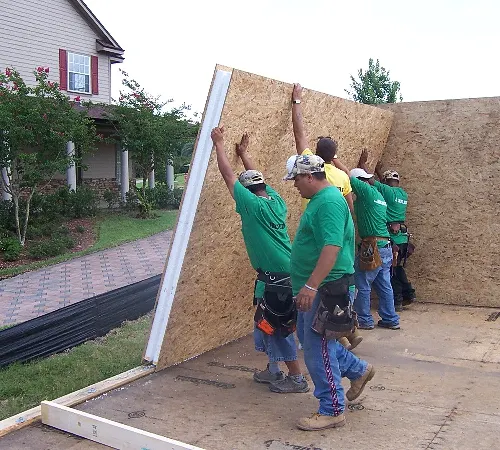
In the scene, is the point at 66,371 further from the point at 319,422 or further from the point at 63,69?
the point at 63,69

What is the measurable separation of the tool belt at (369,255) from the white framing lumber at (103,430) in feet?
10.8

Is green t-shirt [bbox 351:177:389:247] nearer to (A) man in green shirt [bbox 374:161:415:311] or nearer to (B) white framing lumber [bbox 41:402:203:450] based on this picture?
(A) man in green shirt [bbox 374:161:415:311]

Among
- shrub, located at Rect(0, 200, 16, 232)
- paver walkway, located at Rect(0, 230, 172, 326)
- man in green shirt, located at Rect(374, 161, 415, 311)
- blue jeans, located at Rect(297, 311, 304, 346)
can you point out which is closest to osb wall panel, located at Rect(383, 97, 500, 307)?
man in green shirt, located at Rect(374, 161, 415, 311)

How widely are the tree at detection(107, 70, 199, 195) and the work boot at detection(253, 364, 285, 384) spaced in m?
12.0

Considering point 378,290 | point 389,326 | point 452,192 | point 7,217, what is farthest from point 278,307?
point 7,217

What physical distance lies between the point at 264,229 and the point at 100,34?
16382mm

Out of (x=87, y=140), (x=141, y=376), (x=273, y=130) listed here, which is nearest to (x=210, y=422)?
(x=141, y=376)

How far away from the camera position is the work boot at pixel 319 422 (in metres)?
3.75

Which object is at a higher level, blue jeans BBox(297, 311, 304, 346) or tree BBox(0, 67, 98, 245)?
tree BBox(0, 67, 98, 245)

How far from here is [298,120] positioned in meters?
5.30

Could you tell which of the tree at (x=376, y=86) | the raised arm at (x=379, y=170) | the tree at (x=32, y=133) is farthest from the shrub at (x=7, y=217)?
the tree at (x=376, y=86)

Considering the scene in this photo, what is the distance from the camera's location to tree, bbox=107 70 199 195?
1594 cm

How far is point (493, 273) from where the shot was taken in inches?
284

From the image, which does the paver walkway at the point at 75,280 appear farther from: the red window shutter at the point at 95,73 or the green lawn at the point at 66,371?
the red window shutter at the point at 95,73
